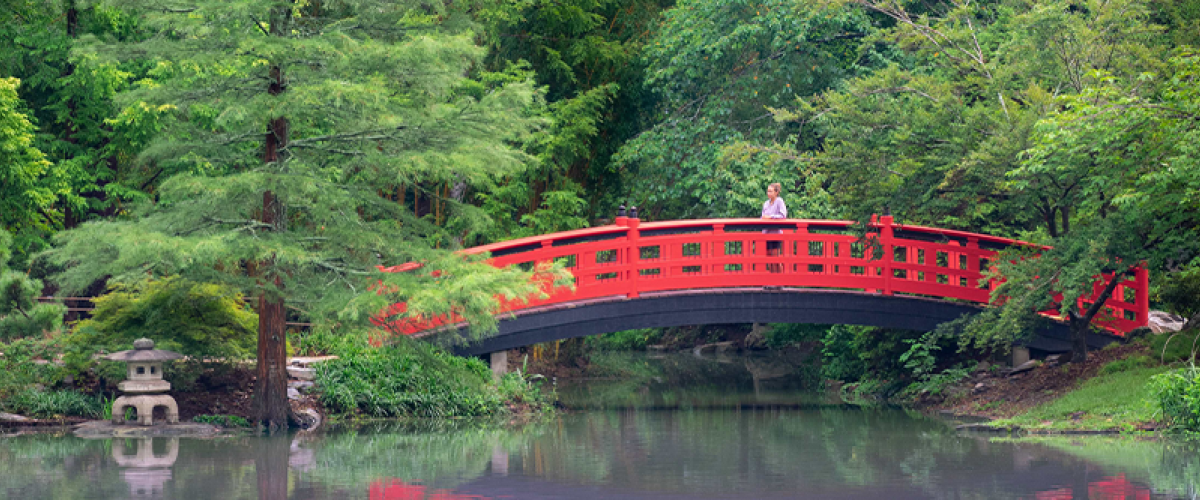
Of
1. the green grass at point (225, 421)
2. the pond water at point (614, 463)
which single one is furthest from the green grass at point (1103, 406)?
the green grass at point (225, 421)

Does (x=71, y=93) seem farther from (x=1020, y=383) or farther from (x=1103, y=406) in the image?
(x=1103, y=406)

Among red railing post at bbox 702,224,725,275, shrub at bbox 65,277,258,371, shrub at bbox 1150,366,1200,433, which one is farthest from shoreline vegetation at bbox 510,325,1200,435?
shrub at bbox 65,277,258,371

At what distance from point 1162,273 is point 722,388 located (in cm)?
767

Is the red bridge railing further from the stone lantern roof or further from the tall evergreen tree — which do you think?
the stone lantern roof

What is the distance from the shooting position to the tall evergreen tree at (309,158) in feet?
38.0

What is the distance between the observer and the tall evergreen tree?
456 inches

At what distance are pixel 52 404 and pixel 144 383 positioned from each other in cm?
115

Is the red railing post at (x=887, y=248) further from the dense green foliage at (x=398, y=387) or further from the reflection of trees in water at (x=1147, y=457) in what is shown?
the dense green foliage at (x=398, y=387)

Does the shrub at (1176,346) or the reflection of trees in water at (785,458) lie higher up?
the shrub at (1176,346)

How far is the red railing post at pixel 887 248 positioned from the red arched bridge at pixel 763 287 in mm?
13

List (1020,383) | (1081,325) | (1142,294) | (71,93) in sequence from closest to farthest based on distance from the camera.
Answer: (1081,325), (1020,383), (1142,294), (71,93)

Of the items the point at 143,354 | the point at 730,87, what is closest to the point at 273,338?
the point at 143,354

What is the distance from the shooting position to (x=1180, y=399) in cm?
1188

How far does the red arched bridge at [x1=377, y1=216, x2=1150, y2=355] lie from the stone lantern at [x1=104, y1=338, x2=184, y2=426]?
3.98 meters
